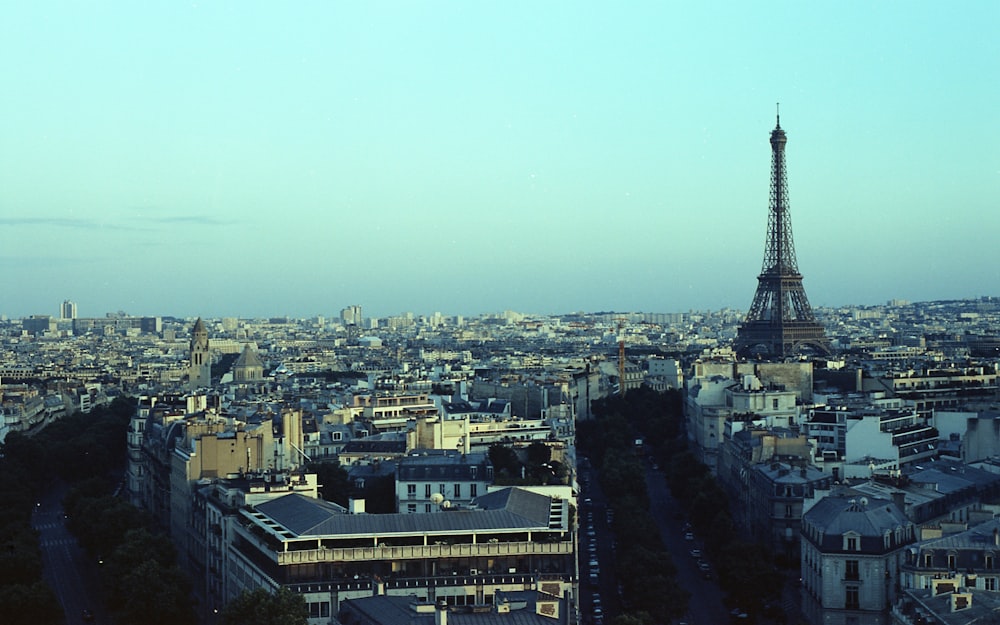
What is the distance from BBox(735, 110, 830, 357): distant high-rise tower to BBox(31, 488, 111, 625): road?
80.7m

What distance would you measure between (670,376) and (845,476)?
72763 mm

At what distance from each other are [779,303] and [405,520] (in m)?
107

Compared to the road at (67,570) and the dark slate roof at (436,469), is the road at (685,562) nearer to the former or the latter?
the dark slate roof at (436,469)

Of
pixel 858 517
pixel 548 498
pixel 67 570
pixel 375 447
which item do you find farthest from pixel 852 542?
pixel 67 570

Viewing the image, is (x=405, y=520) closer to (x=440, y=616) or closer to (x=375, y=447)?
(x=440, y=616)

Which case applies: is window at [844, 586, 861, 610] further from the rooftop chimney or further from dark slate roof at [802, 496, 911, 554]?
the rooftop chimney

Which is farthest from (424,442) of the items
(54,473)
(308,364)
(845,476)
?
(308,364)

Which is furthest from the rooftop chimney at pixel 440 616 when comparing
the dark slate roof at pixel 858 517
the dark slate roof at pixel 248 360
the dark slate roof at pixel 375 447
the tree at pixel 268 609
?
the dark slate roof at pixel 248 360

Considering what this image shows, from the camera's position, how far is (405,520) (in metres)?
42.5

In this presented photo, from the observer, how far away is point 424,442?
68.1m

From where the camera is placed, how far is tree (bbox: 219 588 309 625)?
121 feet

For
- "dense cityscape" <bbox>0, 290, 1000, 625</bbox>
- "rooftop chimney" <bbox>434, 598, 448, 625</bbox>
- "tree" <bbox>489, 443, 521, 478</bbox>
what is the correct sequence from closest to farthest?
"rooftop chimney" <bbox>434, 598, 448, 625</bbox>
"dense cityscape" <bbox>0, 290, 1000, 625</bbox>
"tree" <bbox>489, 443, 521, 478</bbox>

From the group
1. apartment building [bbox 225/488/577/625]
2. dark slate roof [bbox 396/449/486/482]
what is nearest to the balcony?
apartment building [bbox 225/488/577/625]

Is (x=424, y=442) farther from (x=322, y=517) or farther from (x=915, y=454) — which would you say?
(x=322, y=517)
